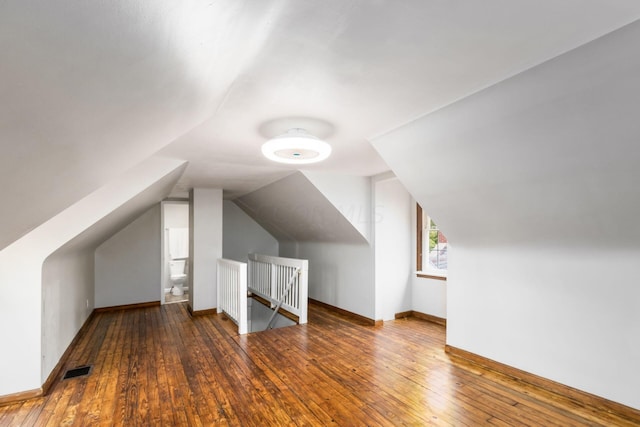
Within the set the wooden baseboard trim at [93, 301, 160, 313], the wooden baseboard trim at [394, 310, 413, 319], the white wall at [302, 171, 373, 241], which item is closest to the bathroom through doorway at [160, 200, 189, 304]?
the wooden baseboard trim at [93, 301, 160, 313]

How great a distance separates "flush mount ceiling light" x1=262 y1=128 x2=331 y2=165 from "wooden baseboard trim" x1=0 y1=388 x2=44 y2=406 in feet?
8.85

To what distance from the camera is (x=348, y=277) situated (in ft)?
17.0

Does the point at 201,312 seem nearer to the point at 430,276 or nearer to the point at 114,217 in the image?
the point at 114,217

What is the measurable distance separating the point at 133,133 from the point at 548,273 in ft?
10.7

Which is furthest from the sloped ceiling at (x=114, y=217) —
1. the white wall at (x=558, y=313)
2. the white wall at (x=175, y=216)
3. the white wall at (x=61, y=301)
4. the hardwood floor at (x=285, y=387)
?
the white wall at (x=558, y=313)

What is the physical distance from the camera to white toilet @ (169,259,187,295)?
708cm

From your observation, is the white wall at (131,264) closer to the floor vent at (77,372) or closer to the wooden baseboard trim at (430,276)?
the floor vent at (77,372)

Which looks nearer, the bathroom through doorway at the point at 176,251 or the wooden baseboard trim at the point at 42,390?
the wooden baseboard trim at the point at 42,390

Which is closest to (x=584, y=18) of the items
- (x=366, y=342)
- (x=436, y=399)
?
(x=436, y=399)

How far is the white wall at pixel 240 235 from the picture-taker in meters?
7.27

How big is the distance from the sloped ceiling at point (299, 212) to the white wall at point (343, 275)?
6.1 inches

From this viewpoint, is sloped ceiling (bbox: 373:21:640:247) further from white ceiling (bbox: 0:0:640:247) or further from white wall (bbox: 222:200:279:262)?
white wall (bbox: 222:200:279:262)

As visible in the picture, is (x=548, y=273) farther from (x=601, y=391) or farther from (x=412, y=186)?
(x=412, y=186)

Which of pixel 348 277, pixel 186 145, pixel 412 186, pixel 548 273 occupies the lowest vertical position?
pixel 348 277
